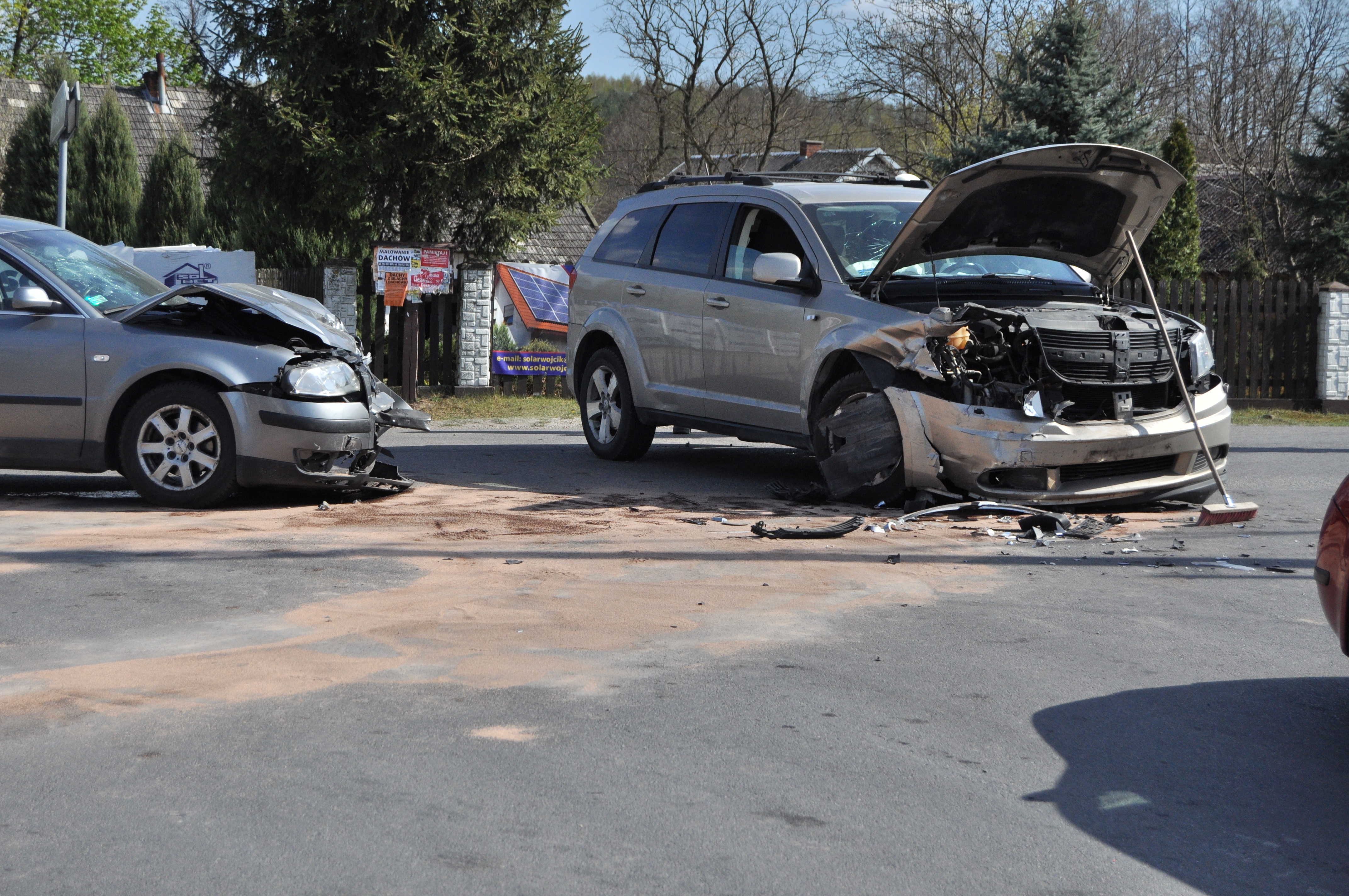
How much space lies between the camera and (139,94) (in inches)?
1795

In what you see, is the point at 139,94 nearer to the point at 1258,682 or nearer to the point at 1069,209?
the point at 1069,209

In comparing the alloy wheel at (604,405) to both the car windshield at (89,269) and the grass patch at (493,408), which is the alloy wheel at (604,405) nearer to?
the car windshield at (89,269)

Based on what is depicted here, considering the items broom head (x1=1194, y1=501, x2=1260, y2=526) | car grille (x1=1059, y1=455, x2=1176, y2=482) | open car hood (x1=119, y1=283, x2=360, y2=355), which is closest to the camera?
broom head (x1=1194, y1=501, x2=1260, y2=526)

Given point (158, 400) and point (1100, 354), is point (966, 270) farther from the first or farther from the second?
point (158, 400)

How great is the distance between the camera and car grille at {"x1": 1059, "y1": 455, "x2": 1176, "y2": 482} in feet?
25.5

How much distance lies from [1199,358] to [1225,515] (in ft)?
3.56

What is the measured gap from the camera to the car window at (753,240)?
9242 mm

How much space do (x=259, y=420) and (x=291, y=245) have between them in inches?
711

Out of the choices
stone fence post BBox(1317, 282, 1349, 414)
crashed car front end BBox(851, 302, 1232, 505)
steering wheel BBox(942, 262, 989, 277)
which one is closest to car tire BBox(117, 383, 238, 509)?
crashed car front end BBox(851, 302, 1232, 505)

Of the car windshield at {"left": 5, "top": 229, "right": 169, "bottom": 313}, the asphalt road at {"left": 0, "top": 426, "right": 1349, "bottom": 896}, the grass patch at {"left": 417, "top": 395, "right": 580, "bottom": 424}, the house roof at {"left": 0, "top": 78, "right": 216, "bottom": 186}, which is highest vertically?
the house roof at {"left": 0, "top": 78, "right": 216, "bottom": 186}

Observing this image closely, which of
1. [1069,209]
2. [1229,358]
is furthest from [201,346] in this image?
[1229,358]

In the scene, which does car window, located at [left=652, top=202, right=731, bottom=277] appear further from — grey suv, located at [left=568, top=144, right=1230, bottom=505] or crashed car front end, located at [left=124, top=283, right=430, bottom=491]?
crashed car front end, located at [left=124, top=283, right=430, bottom=491]

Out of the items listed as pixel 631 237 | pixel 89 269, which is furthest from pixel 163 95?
pixel 89 269

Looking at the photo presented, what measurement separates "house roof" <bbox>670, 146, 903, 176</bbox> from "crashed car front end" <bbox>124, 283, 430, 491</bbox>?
31.9 meters
